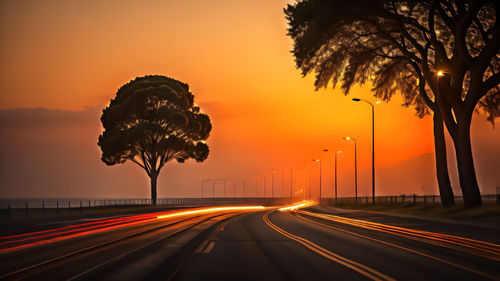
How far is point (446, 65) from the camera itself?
36375mm

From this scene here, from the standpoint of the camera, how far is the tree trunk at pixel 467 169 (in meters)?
34.3

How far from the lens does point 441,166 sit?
133ft

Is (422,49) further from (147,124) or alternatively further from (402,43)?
(147,124)

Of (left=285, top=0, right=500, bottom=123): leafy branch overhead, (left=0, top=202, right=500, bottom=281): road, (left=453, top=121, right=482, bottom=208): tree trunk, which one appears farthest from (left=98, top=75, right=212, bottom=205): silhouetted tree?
(left=0, top=202, right=500, bottom=281): road

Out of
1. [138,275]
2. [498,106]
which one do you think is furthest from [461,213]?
[138,275]

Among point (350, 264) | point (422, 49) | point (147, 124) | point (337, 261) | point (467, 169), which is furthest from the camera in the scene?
point (147, 124)

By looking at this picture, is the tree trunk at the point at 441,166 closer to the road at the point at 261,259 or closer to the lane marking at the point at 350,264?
the road at the point at 261,259

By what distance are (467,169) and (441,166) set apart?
6374mm

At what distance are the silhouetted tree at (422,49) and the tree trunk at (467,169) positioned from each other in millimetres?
61

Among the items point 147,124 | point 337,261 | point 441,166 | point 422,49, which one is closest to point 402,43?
point 422,49

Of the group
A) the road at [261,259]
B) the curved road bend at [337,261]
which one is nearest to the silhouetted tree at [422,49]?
the road at [261,259]

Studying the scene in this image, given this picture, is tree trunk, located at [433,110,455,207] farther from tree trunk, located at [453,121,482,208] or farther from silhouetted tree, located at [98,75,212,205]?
silhouetted tree, located at [98,75,212,205]

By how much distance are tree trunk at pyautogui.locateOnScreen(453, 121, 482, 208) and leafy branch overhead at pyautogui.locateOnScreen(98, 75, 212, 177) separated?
130 ft

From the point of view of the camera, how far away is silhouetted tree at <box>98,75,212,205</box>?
65375 millimetres
